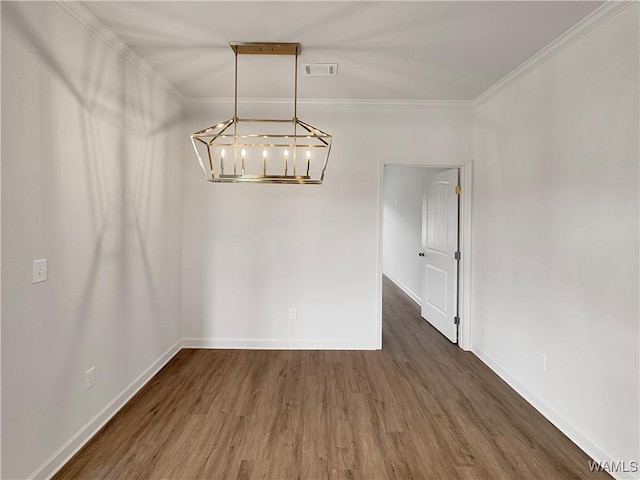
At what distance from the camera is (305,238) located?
12.2ft

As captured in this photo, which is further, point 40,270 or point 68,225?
point 68,225

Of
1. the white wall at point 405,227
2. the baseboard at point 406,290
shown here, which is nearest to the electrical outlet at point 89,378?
the white wall at point 405,227

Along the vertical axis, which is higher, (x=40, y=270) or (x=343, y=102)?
(x=343, y=102)

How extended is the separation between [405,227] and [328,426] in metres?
4.82

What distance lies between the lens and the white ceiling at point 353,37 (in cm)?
205

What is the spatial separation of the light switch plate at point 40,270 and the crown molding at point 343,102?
8.02ft

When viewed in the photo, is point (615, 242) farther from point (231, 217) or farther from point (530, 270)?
point (231, 217)

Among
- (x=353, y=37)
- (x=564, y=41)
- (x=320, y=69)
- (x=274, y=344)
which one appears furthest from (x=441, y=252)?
(x=353, y=37)

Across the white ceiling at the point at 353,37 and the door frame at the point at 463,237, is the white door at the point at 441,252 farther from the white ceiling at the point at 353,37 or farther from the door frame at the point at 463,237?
the white ceiling at the point at 353,37

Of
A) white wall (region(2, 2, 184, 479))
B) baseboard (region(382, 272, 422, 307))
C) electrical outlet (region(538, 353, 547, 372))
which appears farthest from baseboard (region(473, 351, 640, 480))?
white wall (region(2, 2, 184, 479))

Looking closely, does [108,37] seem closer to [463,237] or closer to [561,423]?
[463,237]

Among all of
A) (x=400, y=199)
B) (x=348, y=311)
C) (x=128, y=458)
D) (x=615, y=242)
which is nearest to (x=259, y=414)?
(x=128, y=458)

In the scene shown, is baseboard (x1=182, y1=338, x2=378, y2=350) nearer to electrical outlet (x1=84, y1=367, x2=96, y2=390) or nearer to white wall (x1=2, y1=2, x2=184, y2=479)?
white wall (x1=2, y1=2, x2=184, y2=479)

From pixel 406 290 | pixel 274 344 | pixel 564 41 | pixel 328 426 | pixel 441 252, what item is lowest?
pixel 328 426
